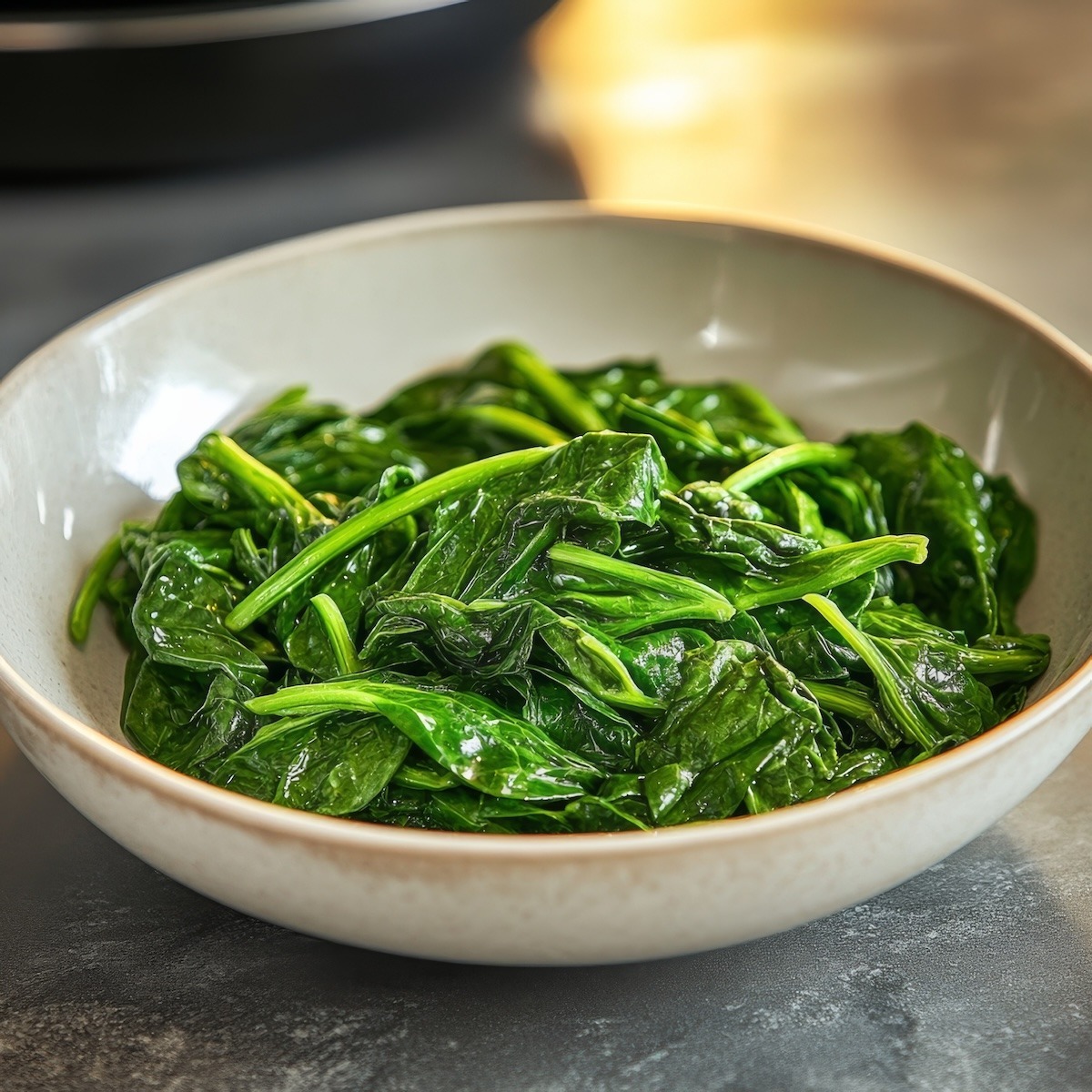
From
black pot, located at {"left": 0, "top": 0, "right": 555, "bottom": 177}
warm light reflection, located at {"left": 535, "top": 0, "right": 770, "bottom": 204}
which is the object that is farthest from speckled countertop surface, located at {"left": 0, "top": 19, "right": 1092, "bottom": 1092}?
warm light reflection, located at {"left": 535, "top": 0, "right": 770, "bottom": 204}

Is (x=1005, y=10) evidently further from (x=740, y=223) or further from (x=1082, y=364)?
(x=1082, y=364)

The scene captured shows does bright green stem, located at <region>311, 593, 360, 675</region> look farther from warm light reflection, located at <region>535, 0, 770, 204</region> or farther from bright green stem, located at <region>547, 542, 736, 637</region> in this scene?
warm light reflection, located at <region>535, 0, 770, 204</region>

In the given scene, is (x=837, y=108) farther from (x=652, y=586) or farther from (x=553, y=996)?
(x=553, y=996)

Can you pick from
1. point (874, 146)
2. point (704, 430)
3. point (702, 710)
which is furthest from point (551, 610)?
point (874, 146)

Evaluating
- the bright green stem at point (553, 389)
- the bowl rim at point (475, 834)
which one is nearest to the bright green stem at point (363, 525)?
the bowl rim at point (475, 834)

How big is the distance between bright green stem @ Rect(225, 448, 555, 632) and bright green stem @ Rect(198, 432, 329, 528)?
86mm

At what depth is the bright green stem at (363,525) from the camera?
1537 millimetres

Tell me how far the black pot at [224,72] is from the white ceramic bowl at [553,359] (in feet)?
1.78

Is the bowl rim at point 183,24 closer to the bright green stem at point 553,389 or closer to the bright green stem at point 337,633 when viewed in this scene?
the bright green stem at point 553,389

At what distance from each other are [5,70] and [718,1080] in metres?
2.17

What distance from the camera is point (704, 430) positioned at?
1810 millimetres

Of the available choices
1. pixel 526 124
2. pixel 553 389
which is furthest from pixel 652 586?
pixel 526 124

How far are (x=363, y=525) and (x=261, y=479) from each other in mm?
235

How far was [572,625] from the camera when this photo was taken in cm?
136
